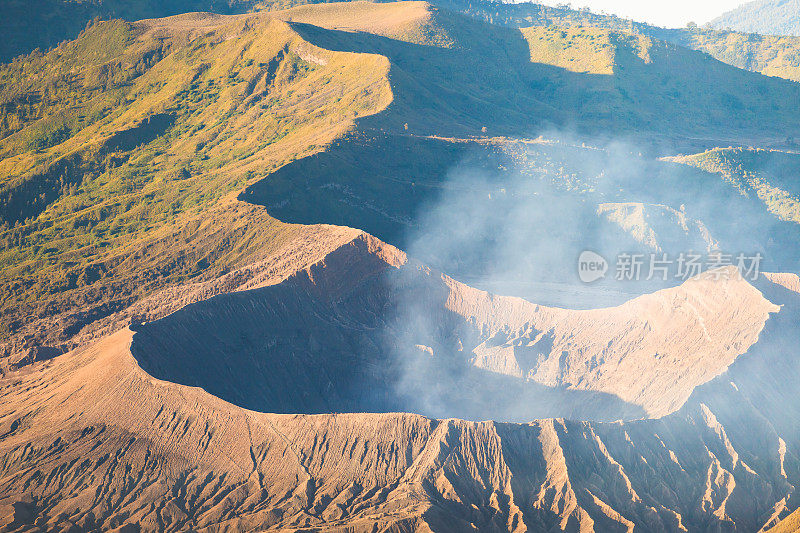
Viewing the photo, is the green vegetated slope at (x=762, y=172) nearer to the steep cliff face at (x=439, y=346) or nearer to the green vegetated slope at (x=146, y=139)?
the green vegetated slope at (x=146, y=139)

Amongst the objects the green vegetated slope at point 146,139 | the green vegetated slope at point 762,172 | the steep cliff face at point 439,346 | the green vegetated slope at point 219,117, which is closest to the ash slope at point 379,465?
the steep cliff face at point 439,346

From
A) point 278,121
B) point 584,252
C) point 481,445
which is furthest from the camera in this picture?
point 278,121

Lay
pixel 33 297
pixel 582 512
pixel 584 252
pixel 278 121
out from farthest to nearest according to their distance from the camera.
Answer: pixel 278 121
pixel 584 252
pixel 33 297
pixel 582 512

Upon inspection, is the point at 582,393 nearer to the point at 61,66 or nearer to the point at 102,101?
the point at 102,101

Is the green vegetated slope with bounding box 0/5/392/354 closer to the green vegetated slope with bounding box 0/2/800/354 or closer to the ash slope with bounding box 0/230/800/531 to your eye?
the green vegetated slope with bounding box 0/2/800/354

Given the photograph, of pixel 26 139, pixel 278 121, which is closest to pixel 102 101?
pixel 26 139
